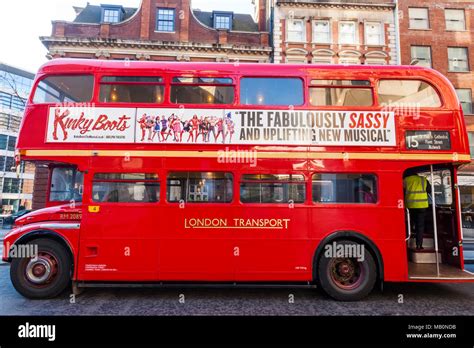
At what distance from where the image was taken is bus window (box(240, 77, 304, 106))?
608cm

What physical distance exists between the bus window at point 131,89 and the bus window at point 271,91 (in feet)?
5.88

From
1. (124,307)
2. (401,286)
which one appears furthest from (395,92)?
(124,307)

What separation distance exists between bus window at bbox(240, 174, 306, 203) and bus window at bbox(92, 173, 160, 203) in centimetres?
184

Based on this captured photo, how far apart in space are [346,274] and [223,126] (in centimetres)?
397

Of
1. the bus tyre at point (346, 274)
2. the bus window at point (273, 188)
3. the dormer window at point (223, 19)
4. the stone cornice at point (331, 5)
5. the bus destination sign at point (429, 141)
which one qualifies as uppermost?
the stone cornice at point (331, 5)

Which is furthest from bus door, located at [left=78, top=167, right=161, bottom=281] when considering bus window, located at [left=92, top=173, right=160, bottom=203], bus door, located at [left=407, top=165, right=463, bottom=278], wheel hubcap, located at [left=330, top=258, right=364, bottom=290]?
bus door, located at [left=407, top=165, right=463, bottom=278]

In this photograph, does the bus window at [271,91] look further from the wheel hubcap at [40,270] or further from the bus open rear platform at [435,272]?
the wheel hubcap at [40,270]

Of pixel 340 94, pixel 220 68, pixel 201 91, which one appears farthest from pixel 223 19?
pixel 340 94

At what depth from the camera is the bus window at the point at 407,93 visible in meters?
6.07

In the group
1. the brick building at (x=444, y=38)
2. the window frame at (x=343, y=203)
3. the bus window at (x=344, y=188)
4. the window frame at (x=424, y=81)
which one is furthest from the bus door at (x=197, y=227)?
the brick building at (x=444, y=38)

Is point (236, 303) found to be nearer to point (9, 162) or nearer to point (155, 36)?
point (155, 36)

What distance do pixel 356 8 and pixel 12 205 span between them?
46.0 meters

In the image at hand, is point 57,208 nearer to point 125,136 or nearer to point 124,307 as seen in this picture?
point 125,136

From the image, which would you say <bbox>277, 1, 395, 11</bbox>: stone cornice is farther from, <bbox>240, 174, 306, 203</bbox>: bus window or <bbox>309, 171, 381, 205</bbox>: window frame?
<bbox>240, 174, 306, 203</bbox>: bus window
